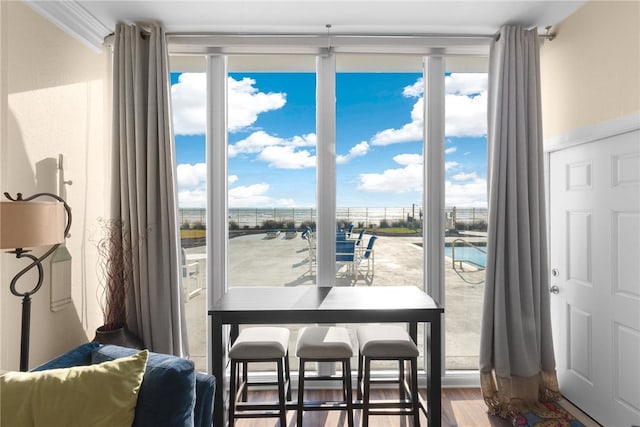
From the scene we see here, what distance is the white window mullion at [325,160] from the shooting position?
111 inches

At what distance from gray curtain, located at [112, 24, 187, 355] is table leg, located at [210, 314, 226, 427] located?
24.2 inches

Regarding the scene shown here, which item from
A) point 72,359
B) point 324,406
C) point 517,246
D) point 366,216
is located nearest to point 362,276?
point 366,216

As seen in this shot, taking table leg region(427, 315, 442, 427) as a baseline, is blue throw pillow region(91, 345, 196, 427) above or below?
above

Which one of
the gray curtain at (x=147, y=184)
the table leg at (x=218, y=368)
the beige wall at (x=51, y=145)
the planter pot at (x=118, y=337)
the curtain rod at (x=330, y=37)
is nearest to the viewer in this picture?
the beige wall at (x=51, y=145)

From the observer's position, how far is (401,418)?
2.42 meters

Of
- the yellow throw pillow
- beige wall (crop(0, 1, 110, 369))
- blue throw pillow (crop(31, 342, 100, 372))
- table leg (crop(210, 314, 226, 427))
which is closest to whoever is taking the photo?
the yellow throw pillow

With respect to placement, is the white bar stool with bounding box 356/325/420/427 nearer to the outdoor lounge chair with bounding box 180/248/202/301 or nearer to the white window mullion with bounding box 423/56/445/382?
the white window mullion with bounding box 423/56/445/382

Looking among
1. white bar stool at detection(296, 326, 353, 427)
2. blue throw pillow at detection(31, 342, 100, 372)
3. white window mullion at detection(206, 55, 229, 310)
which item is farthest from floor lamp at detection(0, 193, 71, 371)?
white bar stool at detection(296, 326, 353, 427)

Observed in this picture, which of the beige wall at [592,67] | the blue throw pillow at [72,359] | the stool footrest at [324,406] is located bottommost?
the stool footrest at [324,406]

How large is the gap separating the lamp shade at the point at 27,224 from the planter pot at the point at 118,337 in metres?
0.83

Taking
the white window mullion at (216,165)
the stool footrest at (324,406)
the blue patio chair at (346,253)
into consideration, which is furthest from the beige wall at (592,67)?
the white window mullion at (216,165)

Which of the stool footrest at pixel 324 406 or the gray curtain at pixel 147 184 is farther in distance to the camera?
the gray curtain at pixel 147 184

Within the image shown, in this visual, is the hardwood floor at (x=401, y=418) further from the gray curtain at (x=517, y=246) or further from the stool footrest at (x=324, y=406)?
the stool footrest at (x=324, y=406)

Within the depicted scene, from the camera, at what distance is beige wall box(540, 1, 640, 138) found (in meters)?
2.06
